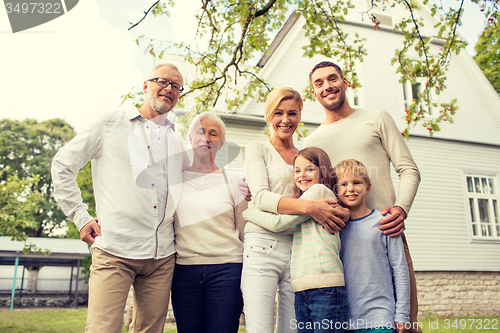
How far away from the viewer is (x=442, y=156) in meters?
11.2

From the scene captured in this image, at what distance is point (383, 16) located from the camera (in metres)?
11.9

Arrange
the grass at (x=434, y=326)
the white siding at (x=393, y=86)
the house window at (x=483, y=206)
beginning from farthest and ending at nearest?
1. the house window at (x=483, y=206)
2. the white siding at (x=393, y=86)
3. the grass at (x=434, y=326)

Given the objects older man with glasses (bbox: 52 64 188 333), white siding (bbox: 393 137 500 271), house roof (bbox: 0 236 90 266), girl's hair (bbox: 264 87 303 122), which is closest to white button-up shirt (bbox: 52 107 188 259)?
older man with glasses (bbox: 52 64 188 333)

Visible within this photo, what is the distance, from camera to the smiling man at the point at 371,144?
2.22 meters

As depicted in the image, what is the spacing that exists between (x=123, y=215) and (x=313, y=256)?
3.92ft

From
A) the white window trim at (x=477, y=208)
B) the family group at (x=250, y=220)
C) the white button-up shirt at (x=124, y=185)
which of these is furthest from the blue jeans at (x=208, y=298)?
the white window trim at (x=477, y=208)

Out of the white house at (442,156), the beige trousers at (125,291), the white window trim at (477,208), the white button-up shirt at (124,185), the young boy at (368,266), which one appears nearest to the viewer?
the young boy at (368,266)

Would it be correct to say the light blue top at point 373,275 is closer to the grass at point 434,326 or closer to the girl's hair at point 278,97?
the girl's hair at point 278,97

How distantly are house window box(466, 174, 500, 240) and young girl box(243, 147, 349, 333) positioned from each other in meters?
11.3

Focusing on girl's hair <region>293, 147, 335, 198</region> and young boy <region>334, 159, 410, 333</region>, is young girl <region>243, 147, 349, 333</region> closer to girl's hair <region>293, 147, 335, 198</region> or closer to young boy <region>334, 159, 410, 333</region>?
girl's hair <region>293, 147, 335, 198</region>

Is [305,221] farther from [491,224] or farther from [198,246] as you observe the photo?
[491,224]

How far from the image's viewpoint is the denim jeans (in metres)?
1.93

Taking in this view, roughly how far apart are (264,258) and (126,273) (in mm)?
871

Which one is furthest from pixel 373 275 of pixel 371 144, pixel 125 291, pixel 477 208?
pixel 477 208
